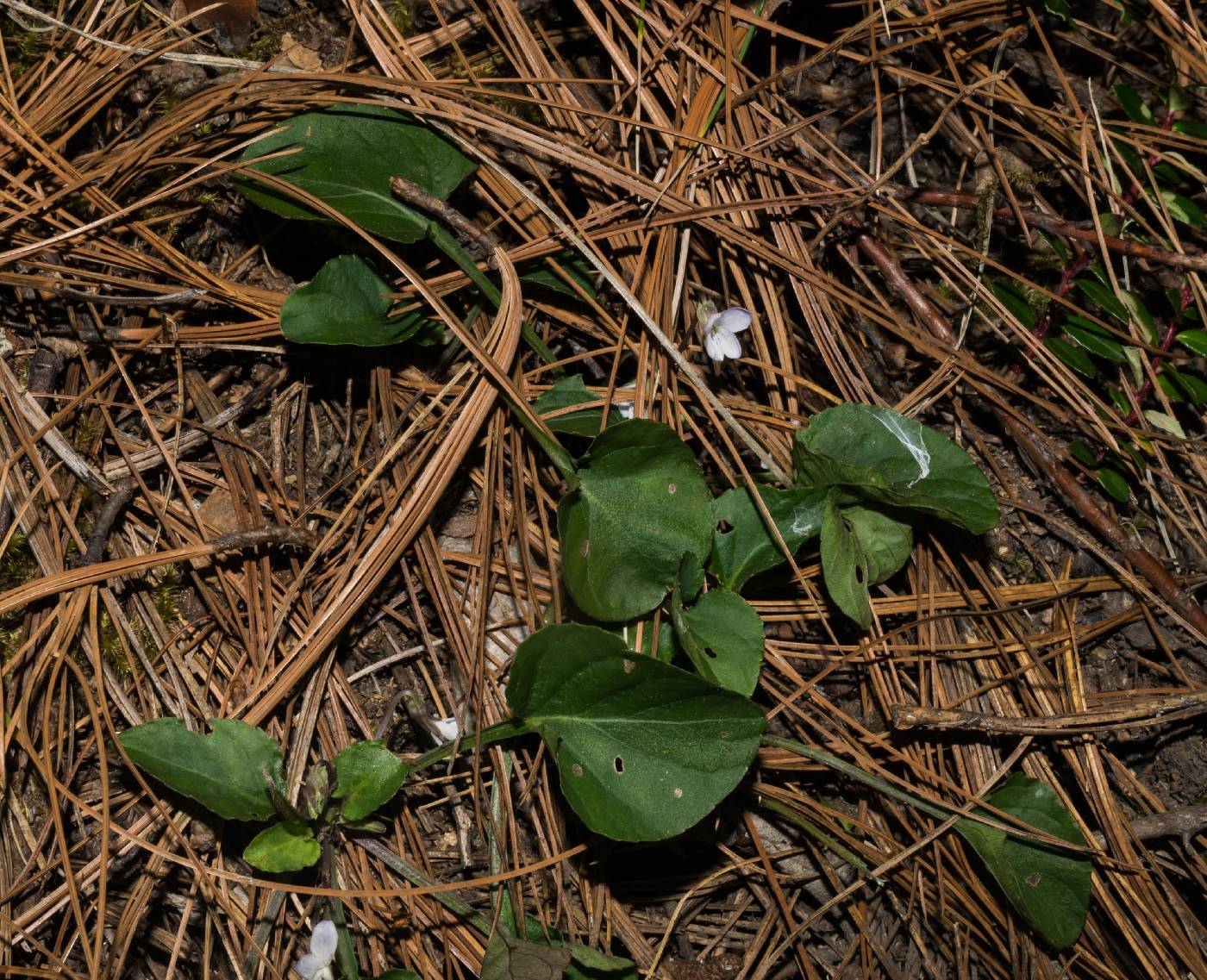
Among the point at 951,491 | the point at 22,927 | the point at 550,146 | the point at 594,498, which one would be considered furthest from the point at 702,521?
the point at 22,927

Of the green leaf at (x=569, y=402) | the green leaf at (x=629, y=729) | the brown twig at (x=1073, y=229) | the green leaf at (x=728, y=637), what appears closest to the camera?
the green leaf at (x=629, y=729)

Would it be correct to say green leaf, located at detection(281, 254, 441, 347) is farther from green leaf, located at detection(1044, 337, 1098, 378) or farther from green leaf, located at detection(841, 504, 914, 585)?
green leaf, located at detection(1044, 337, 1098, 378)

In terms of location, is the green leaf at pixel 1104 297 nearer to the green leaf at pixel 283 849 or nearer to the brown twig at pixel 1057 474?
the brown twig at pixel 1057 474

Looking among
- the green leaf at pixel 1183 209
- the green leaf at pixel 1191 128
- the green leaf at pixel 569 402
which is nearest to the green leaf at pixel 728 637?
the green leaf at pixel 569 402

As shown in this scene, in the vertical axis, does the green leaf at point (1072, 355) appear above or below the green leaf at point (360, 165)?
below

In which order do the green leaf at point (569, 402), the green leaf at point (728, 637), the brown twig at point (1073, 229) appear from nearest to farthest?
1. the green leaf at point (728, 637)
2. the green leaf at point (569, 402)
3. the brown twig at point (1073, 229)

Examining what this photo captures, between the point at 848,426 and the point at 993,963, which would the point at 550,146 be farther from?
the point at 993,963

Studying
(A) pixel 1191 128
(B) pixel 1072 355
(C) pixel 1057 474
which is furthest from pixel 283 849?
(A) pixel 1191 128
